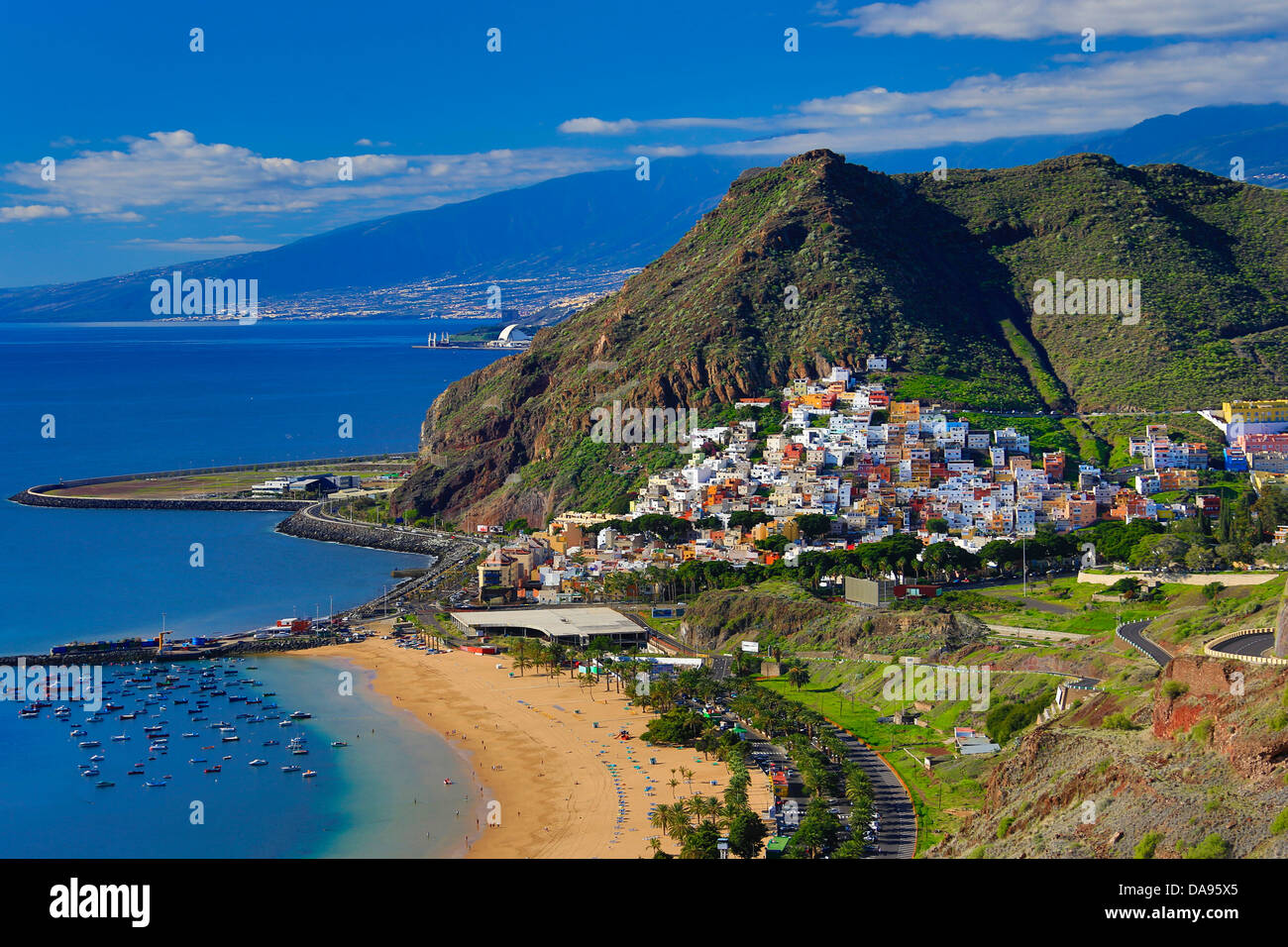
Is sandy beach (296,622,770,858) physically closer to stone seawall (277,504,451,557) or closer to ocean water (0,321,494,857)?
ocean water (0,321,494,857)

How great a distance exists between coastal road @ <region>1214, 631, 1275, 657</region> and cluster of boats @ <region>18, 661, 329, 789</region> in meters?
22.2

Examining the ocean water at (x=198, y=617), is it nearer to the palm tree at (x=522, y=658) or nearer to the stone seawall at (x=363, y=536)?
the stone seawall at (x=363, y=536)

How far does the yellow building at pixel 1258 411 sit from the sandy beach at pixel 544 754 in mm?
45055

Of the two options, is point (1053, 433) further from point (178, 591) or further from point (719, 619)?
point (178, 591)

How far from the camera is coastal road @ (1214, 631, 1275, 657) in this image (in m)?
25.8

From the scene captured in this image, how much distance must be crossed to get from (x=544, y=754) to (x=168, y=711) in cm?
1287

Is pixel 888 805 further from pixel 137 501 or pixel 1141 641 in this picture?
pixel 137 501

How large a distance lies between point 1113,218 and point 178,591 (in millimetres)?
69438

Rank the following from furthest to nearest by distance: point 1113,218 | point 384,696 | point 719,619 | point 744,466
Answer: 1. point 1113,218
2. point 744,466
3. point 719,619
4. point 384,696

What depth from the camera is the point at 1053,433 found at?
7600cm

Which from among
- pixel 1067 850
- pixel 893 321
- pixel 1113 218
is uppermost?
pixel 1113 218

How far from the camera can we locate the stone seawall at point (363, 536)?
74250 mm

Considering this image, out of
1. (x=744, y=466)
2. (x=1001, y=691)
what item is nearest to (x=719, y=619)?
(x=1001, y=691)
